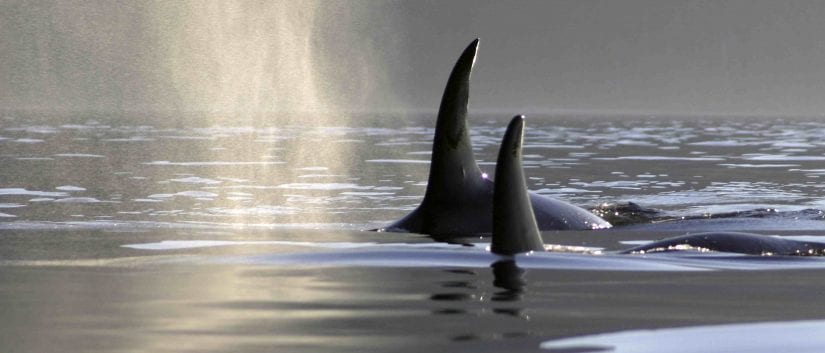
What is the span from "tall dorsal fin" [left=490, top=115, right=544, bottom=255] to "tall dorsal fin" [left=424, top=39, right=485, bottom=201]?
7.85 feet

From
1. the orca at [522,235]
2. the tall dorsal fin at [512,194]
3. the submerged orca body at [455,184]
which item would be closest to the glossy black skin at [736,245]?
the orca at [522,235]

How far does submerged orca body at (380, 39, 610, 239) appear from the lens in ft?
44.9

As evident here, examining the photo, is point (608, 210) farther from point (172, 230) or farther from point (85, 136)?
point (85, 136)

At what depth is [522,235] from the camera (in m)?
11.3

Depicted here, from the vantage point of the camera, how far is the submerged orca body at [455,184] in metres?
13.7

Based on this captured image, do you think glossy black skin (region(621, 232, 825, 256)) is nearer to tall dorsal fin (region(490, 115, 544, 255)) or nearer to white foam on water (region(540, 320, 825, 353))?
tall dorsal fin (region(490, 115, 544, 255))

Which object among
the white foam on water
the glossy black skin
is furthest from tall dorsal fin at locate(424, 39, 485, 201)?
the white foam on water

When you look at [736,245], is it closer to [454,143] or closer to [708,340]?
[454,143]

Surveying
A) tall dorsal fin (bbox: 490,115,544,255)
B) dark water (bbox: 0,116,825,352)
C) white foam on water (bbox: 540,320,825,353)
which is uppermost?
tall dorsal fin (bbox: 490,115,544,255)

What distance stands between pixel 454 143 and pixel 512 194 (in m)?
3.23

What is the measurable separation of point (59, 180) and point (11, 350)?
1638 cm

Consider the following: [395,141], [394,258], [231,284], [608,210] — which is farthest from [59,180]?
[395,141]

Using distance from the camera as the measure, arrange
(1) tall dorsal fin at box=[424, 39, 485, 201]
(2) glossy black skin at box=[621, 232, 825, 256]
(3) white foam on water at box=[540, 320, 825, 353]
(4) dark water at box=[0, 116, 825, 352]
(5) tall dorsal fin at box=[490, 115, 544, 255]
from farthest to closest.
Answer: (1) tall dorsal fin at box=[424, 39, 485, 201]
(2) glossy black skin at box=[621, 232, 825, 256]
(5) tall dorsal fin at box=[490, 115, 544, 255]
(4) dark water at box=[0, 116, 825, 352]
(3) white foam on water at box=[540, 320, 825, 353]

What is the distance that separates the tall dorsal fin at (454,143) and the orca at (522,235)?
74.2 inches
